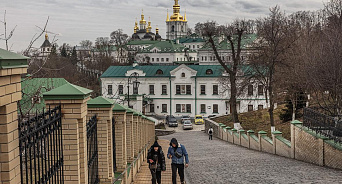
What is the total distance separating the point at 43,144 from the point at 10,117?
1210 mm

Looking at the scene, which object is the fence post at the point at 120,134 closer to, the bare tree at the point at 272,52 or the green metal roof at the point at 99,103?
the green metal roof at the point at 99,103

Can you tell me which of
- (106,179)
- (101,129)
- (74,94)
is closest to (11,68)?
(74,94)

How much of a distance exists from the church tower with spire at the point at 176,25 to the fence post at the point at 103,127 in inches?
6219

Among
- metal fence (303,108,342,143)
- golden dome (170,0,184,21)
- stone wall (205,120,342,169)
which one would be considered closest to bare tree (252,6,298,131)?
stone wall (205,120,342,169)

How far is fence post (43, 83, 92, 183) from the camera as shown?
15.2 ft

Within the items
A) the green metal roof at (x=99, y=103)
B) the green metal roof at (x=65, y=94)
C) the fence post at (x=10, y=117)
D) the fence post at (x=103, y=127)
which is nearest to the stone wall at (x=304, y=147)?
the fence post at (x=103, y=127)

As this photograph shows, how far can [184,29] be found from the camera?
6639 inches

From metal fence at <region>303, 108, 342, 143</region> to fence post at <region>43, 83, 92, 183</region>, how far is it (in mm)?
8250

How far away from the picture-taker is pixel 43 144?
4.14 metres

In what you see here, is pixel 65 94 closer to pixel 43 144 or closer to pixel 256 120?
pixel 43 144

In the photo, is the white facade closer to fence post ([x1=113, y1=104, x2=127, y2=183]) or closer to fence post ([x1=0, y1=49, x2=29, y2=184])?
fence post ([x1=113, y1=104, x2=127, y2=183])

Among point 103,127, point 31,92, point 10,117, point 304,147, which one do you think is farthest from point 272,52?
point 10,117

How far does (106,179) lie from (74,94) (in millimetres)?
2991

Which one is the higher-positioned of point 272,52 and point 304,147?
point 272,52
